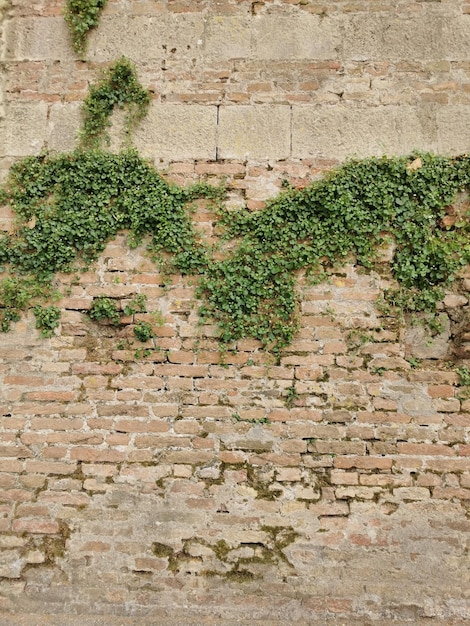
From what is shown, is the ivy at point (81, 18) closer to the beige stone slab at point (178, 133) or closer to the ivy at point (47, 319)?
the beige stone slab at point (178, 133)

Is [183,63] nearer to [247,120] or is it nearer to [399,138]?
[247,120]

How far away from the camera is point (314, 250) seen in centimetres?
343

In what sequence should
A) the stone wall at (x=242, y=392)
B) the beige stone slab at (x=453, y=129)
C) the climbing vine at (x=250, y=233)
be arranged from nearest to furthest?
the stone wall at (x=242, y=392), the climbing vine at (x=250, y=233), the beige stone slab at (x=453, y=129)

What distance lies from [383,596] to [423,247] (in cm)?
210

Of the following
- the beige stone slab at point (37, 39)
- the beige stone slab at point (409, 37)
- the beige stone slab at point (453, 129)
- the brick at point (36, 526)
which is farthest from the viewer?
the beige stone slab at point (37, 39)

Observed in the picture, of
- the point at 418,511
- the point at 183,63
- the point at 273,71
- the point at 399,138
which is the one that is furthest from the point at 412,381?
the point at 183,63

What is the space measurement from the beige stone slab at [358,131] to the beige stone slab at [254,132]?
0.26 ft

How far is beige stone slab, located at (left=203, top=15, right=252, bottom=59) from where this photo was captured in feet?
12.1

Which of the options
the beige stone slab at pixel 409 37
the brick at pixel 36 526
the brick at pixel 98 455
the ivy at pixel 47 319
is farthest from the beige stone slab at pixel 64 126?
the brick at pixel 36 526

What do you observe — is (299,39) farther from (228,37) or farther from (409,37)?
(409,37)

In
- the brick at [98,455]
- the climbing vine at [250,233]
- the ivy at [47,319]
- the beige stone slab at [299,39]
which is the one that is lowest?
the brick at [98,455]

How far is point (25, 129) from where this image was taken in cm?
369

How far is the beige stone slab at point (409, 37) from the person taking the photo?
3.62 meters

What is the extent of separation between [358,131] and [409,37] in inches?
29.7
